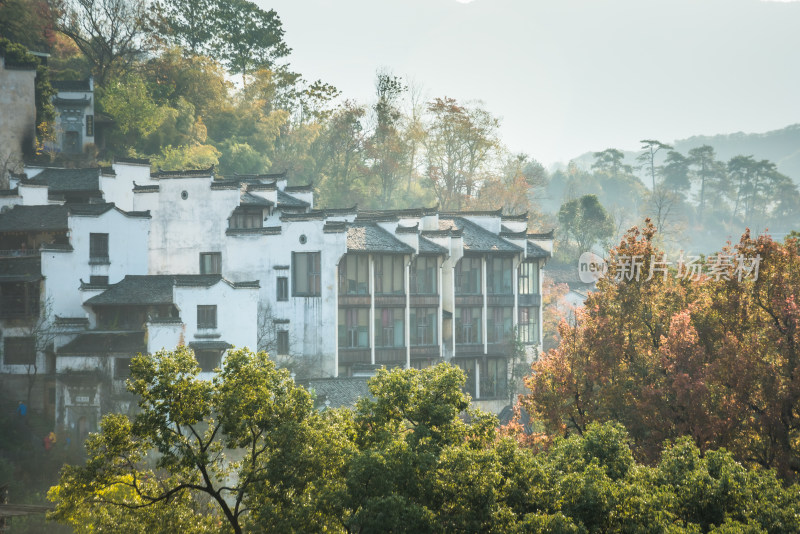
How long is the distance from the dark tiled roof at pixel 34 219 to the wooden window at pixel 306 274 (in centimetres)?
1134

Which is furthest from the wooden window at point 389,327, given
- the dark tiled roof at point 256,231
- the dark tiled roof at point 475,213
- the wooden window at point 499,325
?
the dark tiled roof at point 475,213

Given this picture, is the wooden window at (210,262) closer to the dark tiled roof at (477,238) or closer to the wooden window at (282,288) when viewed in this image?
the wooden window at (282,288)

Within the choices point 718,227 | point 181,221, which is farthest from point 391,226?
point 718,227

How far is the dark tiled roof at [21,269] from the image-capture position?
1533 inches

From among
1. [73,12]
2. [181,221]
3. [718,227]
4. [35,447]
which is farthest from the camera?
[718,227]

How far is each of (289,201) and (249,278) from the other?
20.5 ft

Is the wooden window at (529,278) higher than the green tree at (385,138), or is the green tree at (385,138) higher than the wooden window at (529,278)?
the green tree at (385,138)

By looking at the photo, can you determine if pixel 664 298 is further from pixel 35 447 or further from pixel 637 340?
pixel 35 447

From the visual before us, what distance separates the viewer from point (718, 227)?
5012 inches

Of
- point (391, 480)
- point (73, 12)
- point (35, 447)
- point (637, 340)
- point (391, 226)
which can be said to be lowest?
point (35, 447)

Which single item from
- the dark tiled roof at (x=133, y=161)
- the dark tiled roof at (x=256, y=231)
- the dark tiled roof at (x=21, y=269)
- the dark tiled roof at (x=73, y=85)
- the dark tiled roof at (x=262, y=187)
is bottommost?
the dark tiled roof at (x=21, y=269)

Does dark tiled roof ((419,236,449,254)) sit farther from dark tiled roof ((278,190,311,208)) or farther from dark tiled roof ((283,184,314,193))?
dark tiled roof ((283,184,314,193))

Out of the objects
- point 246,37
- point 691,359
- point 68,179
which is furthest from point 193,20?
point 691,359

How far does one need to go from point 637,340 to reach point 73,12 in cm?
5287
